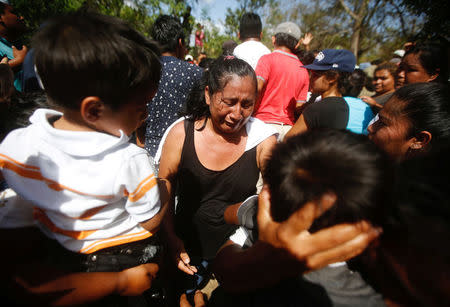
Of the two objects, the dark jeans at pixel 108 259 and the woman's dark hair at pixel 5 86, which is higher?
the woman's dark hair at pixel 5 86

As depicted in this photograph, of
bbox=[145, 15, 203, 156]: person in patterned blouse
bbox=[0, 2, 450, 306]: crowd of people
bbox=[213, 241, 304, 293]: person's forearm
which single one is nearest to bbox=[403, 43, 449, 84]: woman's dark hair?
bbox=[0, 2, 450, 306]: crowd of people

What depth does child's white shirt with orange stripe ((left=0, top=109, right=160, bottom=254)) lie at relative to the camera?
93 centimetres

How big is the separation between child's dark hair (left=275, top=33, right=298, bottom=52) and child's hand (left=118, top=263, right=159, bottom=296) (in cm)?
361

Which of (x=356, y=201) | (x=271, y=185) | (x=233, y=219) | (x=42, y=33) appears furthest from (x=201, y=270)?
(x=42, y=33)

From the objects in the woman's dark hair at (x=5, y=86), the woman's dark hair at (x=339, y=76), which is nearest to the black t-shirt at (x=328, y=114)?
the woman's dark hair at (x=339, y=76)

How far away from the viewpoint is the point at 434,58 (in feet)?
9.26

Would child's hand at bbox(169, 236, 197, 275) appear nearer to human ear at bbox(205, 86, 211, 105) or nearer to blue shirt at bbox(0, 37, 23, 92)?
human ear at bbox(205, 86, 211, 105)

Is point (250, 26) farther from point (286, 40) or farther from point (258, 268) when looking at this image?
point (258, 268)

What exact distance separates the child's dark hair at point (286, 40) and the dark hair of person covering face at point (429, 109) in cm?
219

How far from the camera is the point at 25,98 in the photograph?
172cm

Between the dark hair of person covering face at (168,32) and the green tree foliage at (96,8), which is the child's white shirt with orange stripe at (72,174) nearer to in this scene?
the green tree foliage at (96,8)

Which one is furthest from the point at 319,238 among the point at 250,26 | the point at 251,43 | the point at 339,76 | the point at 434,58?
the point at 250,26

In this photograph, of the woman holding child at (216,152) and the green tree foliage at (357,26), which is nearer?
the woman holding child at (216,152)

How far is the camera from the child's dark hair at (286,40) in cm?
339
